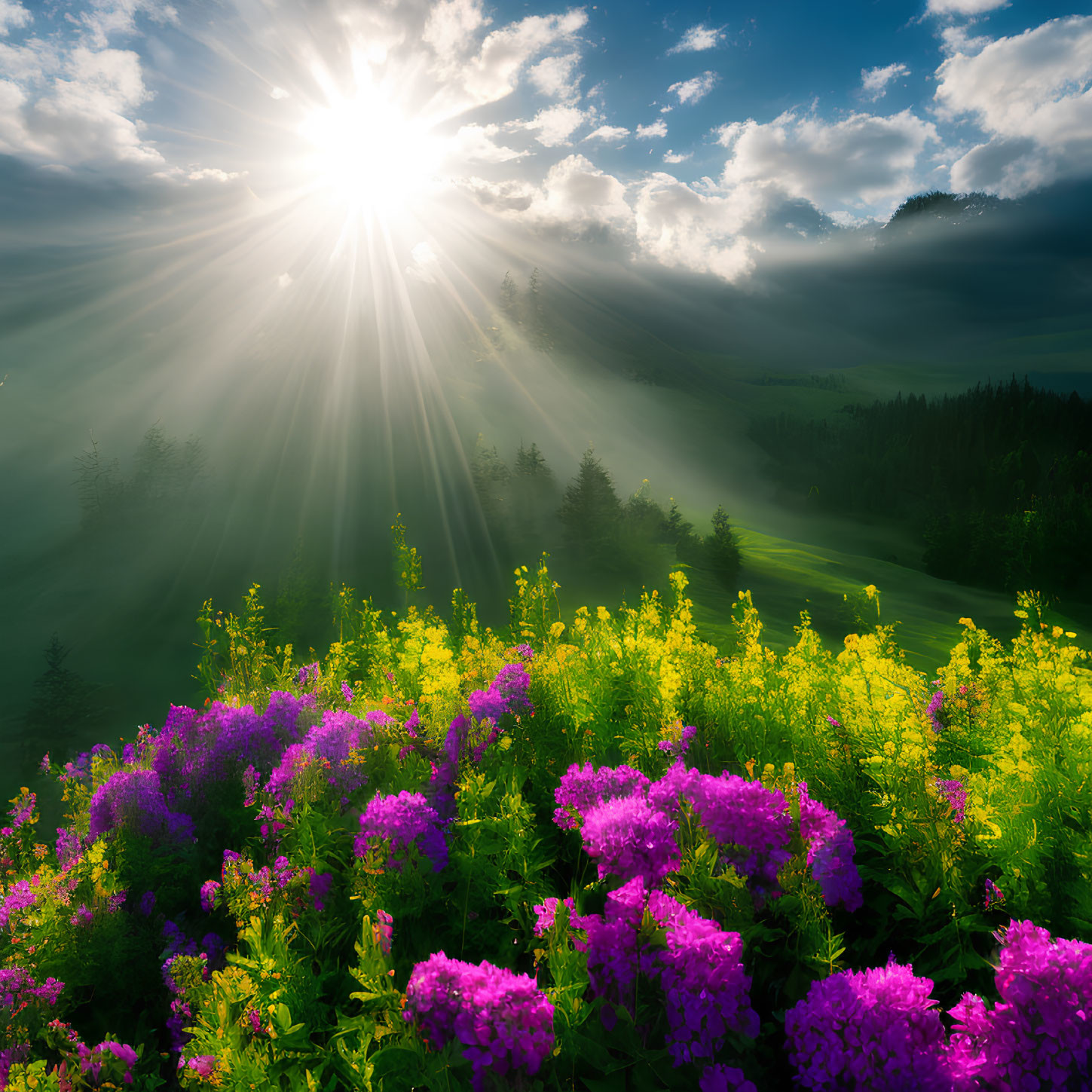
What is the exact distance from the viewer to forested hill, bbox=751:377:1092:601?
36906mm

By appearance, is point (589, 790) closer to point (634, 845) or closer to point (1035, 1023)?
point (634, 845)

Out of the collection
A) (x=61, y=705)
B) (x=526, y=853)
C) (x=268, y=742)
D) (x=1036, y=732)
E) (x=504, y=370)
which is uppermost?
(x=504, y=370)

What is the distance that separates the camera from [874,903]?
2.45 m

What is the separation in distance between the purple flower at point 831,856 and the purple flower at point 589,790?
68 centimetres

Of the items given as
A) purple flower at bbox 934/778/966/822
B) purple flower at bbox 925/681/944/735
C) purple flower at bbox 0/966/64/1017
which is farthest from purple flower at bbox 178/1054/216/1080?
purple flower at bbox 925/681/944/735

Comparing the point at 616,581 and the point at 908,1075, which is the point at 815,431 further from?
the point at 908,1075

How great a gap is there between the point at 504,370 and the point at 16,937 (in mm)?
60126

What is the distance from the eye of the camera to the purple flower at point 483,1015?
1692 millimetres

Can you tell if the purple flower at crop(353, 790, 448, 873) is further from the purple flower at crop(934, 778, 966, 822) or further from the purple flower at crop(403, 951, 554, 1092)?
the purple flower at crop(934, 778, 966, 822)

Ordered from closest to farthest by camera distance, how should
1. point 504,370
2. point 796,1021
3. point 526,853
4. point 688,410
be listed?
1. point 796,1021
2. point 526,853
3. point 504,370
4. point 688,410

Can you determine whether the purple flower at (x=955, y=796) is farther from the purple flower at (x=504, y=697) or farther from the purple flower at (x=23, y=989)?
the purple flower at (x=23, y=989)

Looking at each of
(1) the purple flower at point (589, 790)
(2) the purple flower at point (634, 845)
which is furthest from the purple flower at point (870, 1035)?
(1) the purple flower at point (589, 790)

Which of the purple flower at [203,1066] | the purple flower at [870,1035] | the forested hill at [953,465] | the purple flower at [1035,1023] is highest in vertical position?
the forested hill at [953,465]

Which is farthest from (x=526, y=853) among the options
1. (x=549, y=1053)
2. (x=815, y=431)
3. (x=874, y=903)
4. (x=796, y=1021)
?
(x=815, y=431)
